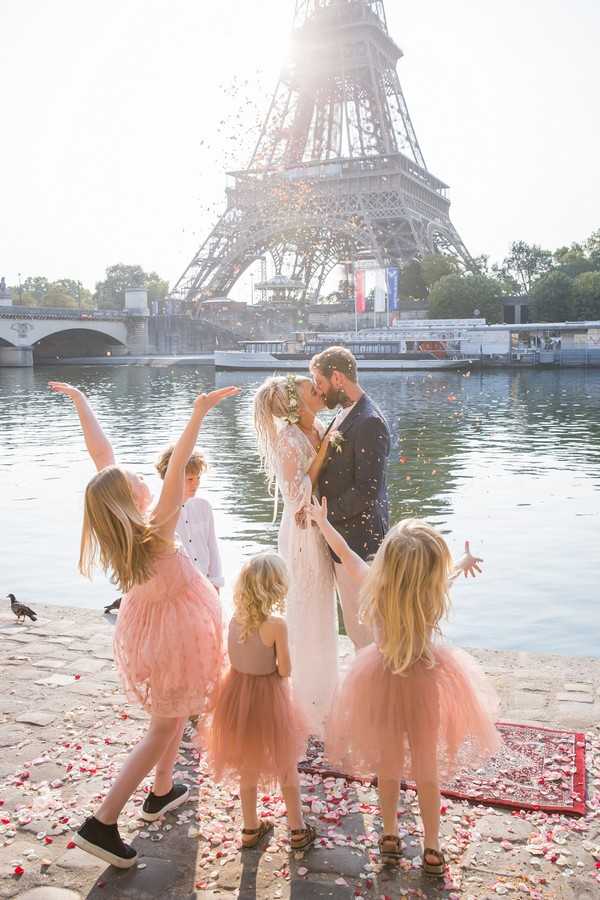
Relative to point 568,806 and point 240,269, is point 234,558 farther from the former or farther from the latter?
point 240,269

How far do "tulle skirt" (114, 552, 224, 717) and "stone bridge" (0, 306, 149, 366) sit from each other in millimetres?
64226

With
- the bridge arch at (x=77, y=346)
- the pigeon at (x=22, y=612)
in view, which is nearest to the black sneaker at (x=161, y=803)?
the pigeon at (x=22, y=612)

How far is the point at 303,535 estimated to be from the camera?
15.8 ft

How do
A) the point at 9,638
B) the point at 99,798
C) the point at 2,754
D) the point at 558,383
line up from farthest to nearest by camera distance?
the point at 558,383
the point at 9,638
the point at 2,754
the point at 99,798

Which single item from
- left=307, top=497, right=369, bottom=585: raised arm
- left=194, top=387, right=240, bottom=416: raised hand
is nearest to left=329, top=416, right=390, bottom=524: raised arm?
left=307, top=497, right=369, bottom=585: raised arm

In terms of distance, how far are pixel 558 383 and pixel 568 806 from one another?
39.9 m

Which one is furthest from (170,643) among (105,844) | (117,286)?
(117,286)

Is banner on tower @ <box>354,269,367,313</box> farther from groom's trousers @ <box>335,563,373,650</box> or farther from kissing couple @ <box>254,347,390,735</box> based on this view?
groom's trousers @ <box>335,563,373,650</box>

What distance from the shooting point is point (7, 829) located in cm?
388

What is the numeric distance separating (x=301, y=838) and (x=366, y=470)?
1.86 metres

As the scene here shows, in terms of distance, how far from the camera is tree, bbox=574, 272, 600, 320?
62.0 m

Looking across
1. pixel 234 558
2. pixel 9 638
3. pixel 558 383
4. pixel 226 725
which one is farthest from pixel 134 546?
pixel 558 383

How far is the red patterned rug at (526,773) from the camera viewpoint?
13.4 feet

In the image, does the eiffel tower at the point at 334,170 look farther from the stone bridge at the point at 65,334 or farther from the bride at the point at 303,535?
the bride at the point at 303,535
